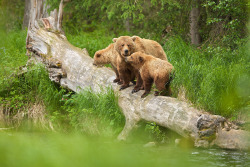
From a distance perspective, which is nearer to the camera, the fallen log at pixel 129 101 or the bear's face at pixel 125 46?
the fallen log at pixel 129 101

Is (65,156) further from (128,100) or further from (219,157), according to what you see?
(128,100)

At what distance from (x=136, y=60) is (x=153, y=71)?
0.50 m

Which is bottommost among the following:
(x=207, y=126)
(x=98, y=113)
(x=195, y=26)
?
(x=98, y=113)

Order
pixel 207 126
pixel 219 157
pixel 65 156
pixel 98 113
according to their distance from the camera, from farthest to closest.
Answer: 1. pixel 98 113
2. pixel 207 126
3. pixel 219 157
4. pixel 65 156

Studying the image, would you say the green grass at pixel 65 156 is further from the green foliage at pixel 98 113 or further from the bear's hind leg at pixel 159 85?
the green foliage at pixel 98 113

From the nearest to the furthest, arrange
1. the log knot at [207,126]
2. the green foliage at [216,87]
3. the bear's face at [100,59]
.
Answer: the log knot at [207,126] → the green foliage at [216,87] → the bear's face at [100,59]

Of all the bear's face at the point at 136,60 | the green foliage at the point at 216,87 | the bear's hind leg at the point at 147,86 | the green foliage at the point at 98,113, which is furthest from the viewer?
the green foliage at the point at 98,113

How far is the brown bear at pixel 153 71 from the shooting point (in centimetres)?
574

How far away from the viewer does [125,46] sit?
6508mm

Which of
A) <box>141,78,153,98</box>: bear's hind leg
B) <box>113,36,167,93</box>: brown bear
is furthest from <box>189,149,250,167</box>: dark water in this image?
<box>113,36,167,93</box>: brown bear

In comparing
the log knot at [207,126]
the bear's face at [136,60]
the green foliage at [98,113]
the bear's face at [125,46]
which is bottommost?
the green foliage at [98,113]

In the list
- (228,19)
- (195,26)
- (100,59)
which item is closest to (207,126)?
(100,59)

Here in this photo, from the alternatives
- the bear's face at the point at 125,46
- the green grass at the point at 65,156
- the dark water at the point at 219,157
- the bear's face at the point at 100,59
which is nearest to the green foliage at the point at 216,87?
the dark water at the point at 219,157

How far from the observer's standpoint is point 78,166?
5.81 feet
